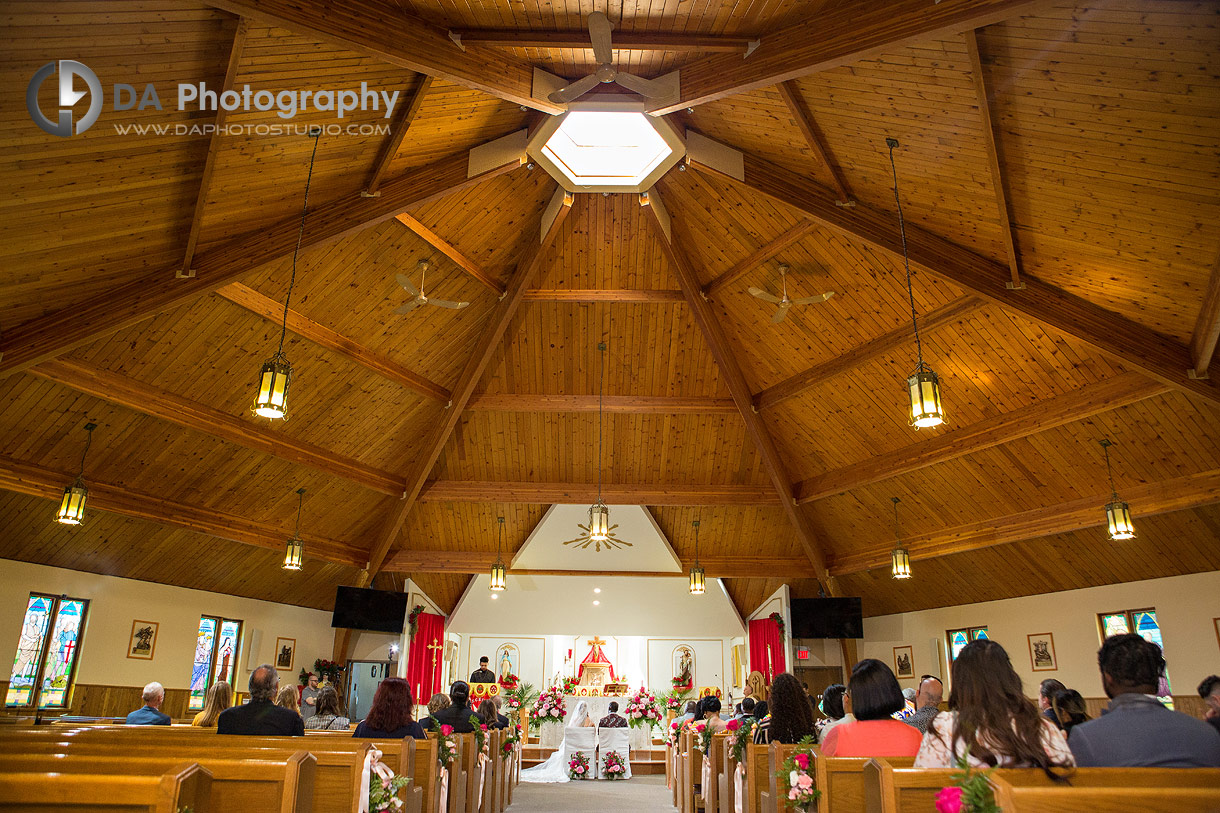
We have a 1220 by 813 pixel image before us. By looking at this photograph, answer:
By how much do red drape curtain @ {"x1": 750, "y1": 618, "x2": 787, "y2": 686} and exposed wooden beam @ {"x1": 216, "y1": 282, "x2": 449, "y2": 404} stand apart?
26.0 feet

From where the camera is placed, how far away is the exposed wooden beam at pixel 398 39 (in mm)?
4727

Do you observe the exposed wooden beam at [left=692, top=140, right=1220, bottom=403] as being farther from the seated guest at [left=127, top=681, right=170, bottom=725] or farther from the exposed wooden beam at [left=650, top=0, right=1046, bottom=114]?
the seated guest at [left=127, top=681, right=170, bottom=725]

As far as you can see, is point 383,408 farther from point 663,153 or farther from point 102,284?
point 663,153

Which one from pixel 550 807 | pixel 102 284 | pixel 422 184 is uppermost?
pixel 422 184

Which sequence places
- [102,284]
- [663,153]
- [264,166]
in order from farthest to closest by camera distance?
1. [663,153]
2. [102,284]
3. [264,166]

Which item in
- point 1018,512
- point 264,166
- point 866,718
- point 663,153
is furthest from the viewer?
point 1018,512

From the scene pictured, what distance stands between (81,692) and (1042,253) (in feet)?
39.6

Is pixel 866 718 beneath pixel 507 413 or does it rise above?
beneath

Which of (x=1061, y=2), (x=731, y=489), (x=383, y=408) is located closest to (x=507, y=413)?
(x=383, y=408)

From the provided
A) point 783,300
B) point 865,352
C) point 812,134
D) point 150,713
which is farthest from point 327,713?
point 865,352

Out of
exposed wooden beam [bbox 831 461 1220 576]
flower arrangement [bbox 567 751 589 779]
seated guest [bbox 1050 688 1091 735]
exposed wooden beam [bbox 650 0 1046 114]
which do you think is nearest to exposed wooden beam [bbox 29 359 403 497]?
flower arrangement [bbox 567 751 589 779]

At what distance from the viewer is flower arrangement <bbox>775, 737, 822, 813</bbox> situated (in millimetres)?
4113

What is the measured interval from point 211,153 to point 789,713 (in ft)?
18.4

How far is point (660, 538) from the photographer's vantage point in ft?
46.9
